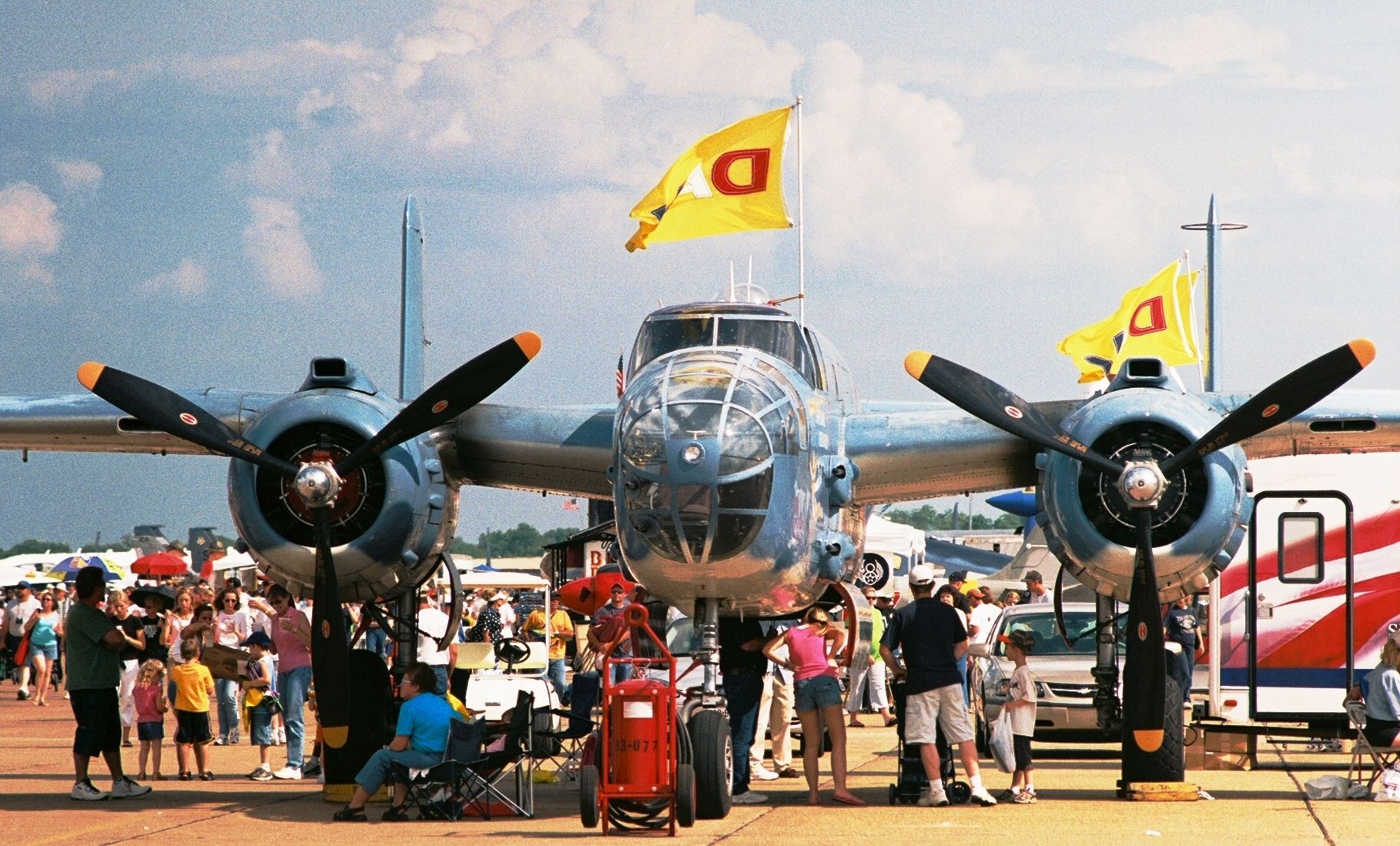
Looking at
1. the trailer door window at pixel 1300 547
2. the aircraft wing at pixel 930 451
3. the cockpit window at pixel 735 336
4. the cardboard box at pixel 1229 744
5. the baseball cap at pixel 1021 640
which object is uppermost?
the cockpit window at pixel 735 336

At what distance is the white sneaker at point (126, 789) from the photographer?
13742 mm

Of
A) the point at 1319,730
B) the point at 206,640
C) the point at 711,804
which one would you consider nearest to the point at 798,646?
the point at 711,804

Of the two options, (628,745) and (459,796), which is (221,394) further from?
(628,745)

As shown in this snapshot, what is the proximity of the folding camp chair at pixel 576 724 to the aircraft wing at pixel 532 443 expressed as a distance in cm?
163

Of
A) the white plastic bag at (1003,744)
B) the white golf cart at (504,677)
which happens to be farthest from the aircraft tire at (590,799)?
the white plastic bag at (1003,744)

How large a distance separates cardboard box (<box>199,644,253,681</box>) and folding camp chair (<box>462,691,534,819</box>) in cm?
514

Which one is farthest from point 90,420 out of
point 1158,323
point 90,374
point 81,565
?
point 81,565

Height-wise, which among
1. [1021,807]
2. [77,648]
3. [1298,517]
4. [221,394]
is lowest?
[1021,807]

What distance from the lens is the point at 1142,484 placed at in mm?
12344

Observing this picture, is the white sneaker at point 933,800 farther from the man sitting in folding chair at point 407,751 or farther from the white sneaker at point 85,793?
the white sneaker at point 85,793

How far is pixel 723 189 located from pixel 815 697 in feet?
31.6

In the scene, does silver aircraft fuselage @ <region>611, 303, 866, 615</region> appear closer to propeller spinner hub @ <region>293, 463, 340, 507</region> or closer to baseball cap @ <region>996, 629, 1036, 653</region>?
baseball cap @ <region>996, 629, 1036, 653</region>

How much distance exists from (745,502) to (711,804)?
211 centimetres

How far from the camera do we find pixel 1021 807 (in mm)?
13070
